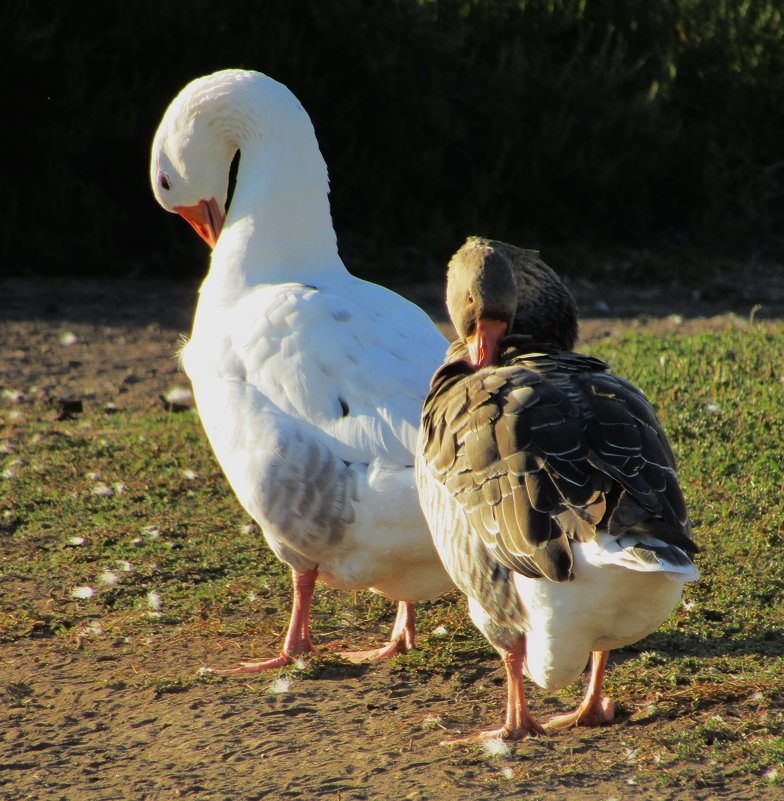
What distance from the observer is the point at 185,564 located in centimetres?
513

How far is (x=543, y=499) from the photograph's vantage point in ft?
10.4

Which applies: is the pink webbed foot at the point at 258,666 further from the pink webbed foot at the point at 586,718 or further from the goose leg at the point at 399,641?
the pink webbed foot at the point at 586,718

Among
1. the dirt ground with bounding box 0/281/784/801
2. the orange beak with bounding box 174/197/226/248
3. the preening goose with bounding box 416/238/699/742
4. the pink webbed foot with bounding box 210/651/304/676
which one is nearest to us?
the preening goose with bounding box 416/238/699/742

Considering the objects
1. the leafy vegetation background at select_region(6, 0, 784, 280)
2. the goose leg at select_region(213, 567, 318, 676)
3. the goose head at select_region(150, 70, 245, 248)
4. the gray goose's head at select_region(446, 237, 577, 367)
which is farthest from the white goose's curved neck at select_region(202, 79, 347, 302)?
the leafy vegetation background at select_region(6, 0, 784, 280)

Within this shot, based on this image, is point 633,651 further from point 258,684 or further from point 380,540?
point 258,684

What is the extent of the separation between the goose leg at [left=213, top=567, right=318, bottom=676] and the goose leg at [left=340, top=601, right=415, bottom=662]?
0.51 feet

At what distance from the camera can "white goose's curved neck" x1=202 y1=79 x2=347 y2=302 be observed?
15.0 ft

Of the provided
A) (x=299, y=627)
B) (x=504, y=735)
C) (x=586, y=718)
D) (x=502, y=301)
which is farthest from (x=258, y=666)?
(x=502, y=301)

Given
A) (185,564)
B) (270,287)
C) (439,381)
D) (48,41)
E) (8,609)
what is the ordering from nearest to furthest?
(439,381)
(270,287)
(8,609)
(185,564)
(48,41)

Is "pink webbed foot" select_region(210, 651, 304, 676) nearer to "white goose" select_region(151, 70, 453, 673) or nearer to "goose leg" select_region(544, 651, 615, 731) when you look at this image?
"white goose" select_region(151, 70, 453, 673)

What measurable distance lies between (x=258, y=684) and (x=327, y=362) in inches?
44.7

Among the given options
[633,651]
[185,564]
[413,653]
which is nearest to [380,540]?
[413,653]

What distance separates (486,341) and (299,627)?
1328mm

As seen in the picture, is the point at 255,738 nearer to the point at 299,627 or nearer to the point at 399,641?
the point at 299,627
